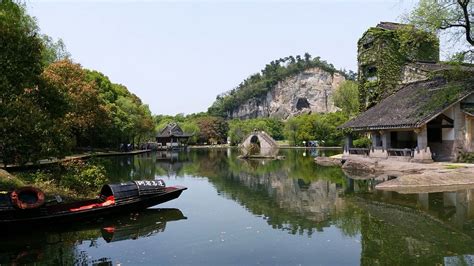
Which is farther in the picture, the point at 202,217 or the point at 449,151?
the point at 449,151

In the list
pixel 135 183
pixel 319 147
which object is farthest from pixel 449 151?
pixel 319 147

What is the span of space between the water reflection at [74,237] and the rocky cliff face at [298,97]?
3959 inches

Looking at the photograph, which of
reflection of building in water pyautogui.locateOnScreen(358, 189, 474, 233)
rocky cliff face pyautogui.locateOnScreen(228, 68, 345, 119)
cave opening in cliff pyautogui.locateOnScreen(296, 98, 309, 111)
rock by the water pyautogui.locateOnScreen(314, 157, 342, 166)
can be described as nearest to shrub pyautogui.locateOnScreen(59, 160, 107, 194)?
reflection of building in water pyautogui.locateOnScreen(358, 189, 474, 233)

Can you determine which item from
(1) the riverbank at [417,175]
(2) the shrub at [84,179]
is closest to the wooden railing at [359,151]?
(1) the riverbank at [417,175]

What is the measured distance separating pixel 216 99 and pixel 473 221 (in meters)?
123

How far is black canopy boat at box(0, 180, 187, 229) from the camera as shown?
11.5 metres

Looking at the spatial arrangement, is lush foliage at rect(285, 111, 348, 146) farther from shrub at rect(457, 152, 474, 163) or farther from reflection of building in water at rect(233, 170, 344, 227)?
reflection of building in water at rect(233, 170, 344, 227)

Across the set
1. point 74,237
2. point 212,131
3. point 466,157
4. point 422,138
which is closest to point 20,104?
point 74,237

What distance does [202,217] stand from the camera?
14.2 metres

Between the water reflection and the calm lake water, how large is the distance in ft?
0.08

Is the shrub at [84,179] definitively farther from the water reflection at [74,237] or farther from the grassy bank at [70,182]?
the water reflection at [74,237]

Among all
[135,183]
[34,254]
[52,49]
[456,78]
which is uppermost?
[52,49]

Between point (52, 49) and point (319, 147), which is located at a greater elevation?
point (52, 49)

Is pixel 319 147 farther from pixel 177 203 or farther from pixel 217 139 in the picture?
pixel 177 203
